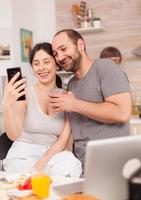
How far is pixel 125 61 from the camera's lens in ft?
13.1

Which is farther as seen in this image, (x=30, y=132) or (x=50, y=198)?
(x=30, y=132)

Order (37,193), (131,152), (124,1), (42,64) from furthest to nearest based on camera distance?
(124,1) < (42,64) < (37,193) < (131,152)

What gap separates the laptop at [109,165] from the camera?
1.06 meters

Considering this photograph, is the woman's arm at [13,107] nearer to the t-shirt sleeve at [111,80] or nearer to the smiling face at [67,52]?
the smiling face at [67,52]

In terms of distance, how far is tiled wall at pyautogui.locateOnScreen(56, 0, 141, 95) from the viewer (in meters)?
3.96

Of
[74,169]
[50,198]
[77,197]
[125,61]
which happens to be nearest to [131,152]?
[77,197]

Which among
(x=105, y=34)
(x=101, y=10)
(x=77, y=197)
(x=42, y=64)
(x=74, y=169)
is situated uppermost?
(x=101, y=10)

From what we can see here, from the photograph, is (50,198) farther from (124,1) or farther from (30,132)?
(124,1)

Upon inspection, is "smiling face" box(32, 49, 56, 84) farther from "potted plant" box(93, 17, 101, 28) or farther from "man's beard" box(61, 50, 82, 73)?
"potted plant" box(93, 17, 101, 28)

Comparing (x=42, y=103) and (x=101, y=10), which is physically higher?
(x=101, y=10)

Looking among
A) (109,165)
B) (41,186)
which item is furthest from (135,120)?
(109,165)

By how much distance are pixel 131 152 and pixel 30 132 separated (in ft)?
4.34

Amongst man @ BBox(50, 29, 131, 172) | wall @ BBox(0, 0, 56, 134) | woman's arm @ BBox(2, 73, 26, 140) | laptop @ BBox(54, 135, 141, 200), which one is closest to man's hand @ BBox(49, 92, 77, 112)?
man @ BBox(50, 29, 131, 172)

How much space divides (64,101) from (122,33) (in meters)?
2.20
